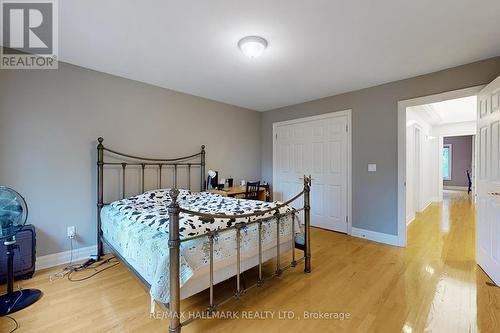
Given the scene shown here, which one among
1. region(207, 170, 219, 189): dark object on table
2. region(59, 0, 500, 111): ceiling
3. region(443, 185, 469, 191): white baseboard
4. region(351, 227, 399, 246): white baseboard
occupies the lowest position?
region(351, 227, 399, 246): white baseboard

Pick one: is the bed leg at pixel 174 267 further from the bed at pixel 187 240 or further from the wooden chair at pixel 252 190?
the wooden chair at pixel 252 190

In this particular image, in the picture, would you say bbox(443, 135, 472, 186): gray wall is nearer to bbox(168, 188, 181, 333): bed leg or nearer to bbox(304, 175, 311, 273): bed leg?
bbox(304, 175, 311, 273): bed leg

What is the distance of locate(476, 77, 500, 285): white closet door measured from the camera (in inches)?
87.9

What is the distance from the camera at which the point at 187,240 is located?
1.56 meters

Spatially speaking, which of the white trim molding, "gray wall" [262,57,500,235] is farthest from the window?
"gray wall" [262,57,500,235]

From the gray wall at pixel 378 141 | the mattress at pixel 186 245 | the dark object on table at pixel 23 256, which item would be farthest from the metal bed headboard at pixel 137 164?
the gray wall at pixel 378 141

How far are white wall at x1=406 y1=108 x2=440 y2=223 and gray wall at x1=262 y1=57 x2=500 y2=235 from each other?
3.64 feet

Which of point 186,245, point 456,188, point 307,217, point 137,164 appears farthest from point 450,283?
point 456,188

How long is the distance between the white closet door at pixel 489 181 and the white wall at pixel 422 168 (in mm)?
1618

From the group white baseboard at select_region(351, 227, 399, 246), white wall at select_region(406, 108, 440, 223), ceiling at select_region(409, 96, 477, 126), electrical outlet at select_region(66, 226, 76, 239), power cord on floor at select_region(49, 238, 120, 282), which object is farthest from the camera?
white wall at select_region(406, 108, 440, 223)

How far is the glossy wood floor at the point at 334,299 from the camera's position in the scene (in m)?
1.70

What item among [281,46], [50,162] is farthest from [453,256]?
[50,162]

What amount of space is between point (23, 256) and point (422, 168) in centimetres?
755

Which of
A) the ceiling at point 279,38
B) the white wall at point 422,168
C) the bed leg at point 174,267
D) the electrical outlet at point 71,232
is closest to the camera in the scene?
the bed leg at point 174,267
